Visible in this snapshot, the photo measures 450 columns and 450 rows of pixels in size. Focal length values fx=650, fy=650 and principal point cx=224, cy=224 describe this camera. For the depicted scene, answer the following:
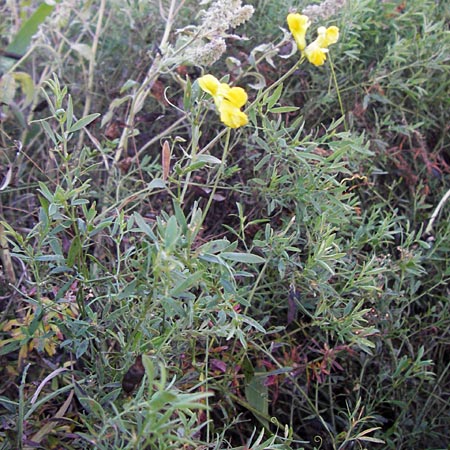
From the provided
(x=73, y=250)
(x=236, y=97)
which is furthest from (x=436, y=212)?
(x=73, y=250)

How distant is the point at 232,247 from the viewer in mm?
Answer: 917

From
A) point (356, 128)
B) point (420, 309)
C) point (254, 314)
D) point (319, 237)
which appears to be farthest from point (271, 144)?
point (420, 309)

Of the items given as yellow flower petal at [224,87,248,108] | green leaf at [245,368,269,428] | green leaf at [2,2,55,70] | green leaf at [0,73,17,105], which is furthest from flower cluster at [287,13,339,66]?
green leaf at [2,2,55,70]

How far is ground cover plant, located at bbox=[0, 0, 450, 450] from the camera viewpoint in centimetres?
92

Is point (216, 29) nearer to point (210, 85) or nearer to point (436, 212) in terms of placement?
point (210, 85)

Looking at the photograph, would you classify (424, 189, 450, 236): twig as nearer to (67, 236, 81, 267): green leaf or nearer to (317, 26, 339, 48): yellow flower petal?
(317, 26, 339, 48): yellow flower petal

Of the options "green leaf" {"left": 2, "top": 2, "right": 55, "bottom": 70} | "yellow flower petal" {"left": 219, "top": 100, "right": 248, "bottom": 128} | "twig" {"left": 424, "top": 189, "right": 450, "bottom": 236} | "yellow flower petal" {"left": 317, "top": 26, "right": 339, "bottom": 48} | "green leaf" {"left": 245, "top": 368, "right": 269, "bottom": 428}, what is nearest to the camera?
"yellow flower petal" {"left": 219, "top": 100, "right": 248, "bottom": 128}

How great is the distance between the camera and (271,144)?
1117mm

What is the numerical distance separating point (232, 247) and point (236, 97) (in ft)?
0.69

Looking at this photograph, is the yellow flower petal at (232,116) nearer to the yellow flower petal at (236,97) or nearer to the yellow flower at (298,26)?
the yellow flower petal at (236,97)

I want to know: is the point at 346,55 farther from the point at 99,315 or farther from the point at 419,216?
the point at 99,315

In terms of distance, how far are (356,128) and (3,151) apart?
790 mm

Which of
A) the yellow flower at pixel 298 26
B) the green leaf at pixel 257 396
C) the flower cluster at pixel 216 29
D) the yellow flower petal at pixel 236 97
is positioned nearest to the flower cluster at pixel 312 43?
the yellow flower at pixel 298 26

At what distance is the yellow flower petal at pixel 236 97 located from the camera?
85cm
